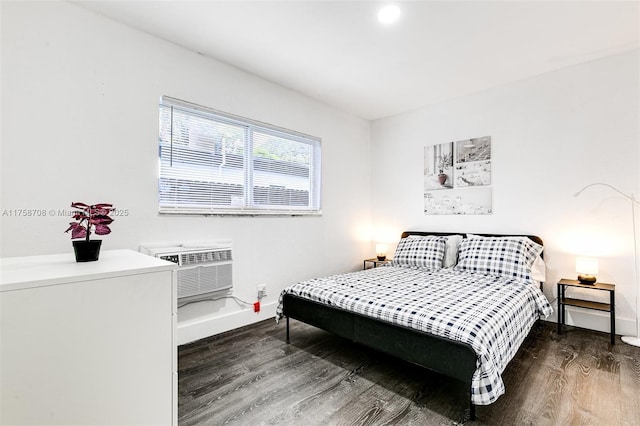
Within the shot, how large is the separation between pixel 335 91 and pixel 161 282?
316 centimetres

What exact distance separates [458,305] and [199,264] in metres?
2.14

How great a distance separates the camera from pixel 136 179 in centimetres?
249

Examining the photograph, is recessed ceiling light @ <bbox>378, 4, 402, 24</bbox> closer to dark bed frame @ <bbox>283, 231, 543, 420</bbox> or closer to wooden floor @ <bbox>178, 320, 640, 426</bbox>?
dark bed frame @ <bbox>283, 231, 543, 420</bbox>

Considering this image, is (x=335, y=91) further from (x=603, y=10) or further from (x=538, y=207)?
(x=538, y=207)

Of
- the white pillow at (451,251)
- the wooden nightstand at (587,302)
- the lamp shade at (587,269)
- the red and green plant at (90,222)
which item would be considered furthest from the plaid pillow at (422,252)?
the red and green plant at (90,222)

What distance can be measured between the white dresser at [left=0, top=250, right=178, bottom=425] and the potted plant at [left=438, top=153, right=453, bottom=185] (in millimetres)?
3614

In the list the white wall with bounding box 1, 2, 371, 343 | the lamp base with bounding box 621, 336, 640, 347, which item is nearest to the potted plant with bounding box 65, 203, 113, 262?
the white wall with bounding box 1, 2, 371, 343

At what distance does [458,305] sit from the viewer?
2131 mm

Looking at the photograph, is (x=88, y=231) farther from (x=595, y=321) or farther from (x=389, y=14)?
(x=595, y=321)

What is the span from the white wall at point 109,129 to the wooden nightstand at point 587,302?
280cm

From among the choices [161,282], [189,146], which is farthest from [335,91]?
[161,282]

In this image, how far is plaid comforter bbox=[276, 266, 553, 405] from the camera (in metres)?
1.70

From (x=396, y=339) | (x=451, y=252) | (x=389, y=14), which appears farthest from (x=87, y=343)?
(x=451, y=252)

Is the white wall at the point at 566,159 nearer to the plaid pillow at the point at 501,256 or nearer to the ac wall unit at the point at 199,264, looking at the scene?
the plaid pillow at the point at 501,256
